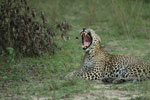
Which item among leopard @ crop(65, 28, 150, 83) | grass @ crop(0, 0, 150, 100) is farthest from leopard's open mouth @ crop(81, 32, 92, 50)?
grass @ crop(0, 0, 150, 100)

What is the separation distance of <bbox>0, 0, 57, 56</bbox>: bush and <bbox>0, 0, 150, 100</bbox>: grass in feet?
1.24

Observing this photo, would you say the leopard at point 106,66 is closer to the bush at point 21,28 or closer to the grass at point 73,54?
the grass at point 73,54

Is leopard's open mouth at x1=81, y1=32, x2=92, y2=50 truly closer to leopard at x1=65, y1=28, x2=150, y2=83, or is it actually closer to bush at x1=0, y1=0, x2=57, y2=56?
leopard at x1=65, y1=28, x2=150, y2=83

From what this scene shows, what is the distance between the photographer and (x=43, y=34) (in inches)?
441

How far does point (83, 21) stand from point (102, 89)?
7.98 m

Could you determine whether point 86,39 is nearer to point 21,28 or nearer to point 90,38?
point 90,38

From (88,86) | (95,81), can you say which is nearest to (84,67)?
(95,81)

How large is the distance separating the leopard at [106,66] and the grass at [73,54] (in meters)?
0.37

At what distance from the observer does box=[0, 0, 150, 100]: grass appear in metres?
8.48

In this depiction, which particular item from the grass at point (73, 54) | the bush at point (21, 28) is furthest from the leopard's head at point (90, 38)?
the bush at point (21, 28)

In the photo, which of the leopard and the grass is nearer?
the grass

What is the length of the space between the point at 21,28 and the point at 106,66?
2316 millimetres

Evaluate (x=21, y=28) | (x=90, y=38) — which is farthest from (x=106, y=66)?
(x=21, y=28)

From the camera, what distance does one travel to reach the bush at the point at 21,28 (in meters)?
10.9
